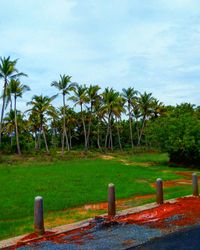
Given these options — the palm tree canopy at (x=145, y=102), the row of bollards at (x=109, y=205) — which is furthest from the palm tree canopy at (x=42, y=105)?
the row of bollards at (x=109, y=205)

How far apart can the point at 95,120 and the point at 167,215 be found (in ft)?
208

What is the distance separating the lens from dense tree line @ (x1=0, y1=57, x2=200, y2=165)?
129ft

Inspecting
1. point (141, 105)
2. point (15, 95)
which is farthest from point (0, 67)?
point (141, 105)

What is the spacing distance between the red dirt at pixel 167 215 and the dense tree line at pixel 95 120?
82.4ft

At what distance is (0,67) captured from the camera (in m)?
46.3

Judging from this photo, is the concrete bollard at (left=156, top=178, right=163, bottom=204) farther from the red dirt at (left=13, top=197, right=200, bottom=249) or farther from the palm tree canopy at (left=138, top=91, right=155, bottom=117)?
the palm tree canopy at (left=138, top=91, right=155, bottom=117)

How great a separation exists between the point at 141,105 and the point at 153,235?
59374 millimetres

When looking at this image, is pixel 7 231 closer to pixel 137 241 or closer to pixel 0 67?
pixel 137 241

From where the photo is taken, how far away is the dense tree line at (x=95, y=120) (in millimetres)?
39250

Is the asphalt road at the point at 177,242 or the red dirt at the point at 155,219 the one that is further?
the red dirt at the point at 155,219

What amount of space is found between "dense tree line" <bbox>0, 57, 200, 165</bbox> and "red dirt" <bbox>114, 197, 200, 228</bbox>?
82.4 feet

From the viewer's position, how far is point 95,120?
7375 centimetres

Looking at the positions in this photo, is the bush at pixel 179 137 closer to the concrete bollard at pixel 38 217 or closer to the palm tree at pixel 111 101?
the palm tree at pixel 111 101

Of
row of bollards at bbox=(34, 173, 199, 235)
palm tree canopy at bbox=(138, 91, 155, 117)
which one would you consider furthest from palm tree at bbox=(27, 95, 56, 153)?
row of bollards at bbox=(34, 173, 199, 235)
